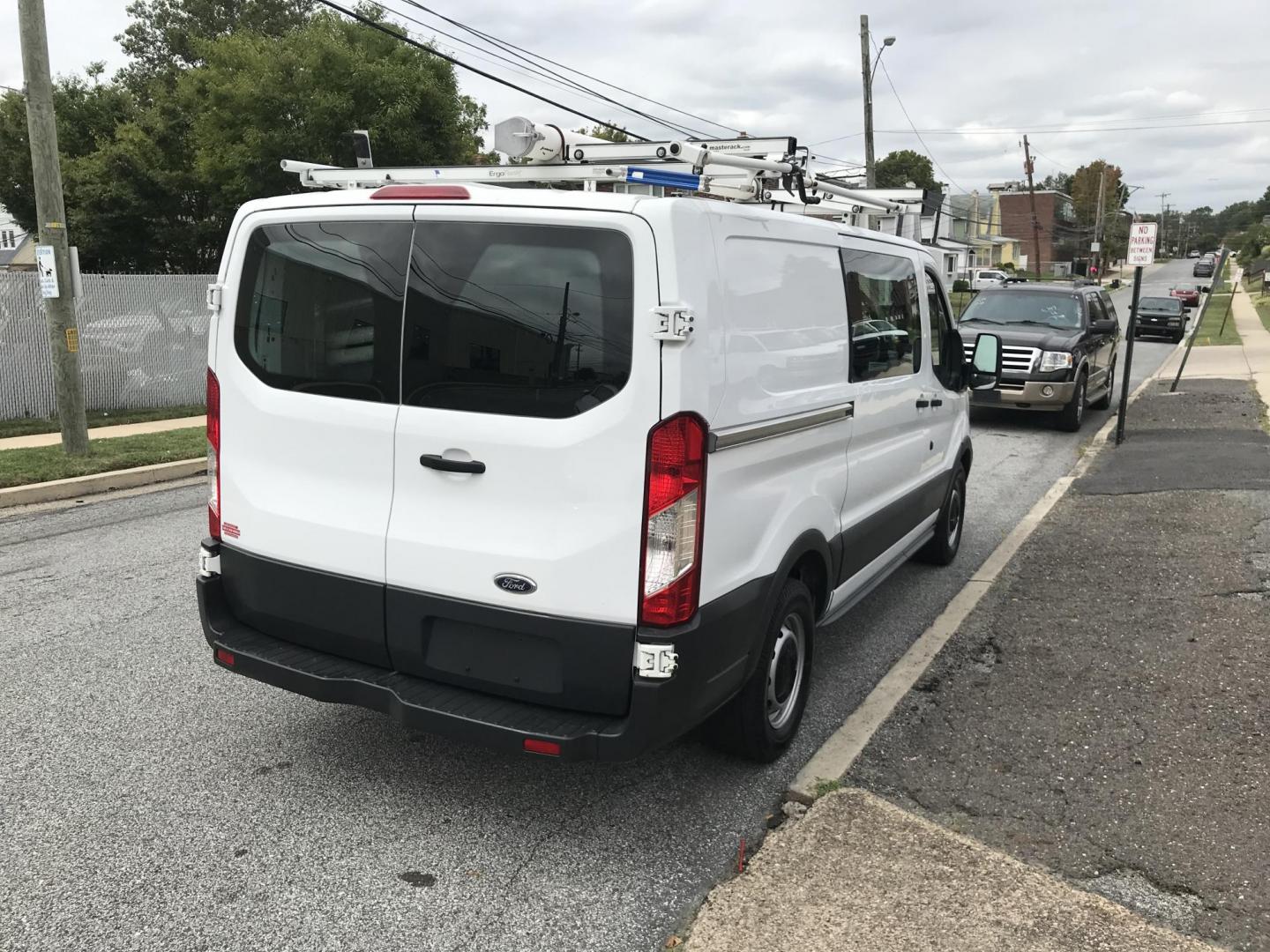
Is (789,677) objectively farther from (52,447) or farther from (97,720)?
(52,447)

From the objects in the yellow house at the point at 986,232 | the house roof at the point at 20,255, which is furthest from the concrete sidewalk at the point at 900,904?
the yellow house at the point at 986,232

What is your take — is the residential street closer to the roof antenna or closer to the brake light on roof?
the brake light on roof

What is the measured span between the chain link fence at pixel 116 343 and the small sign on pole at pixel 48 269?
2.47m

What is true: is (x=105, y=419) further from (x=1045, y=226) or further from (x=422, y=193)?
(x=1045, y=226)

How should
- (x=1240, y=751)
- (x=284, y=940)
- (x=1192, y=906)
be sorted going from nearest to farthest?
(x=284, y=940), (x=1192, y=906), (x=1240, y=751)

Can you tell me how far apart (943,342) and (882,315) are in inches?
56.4

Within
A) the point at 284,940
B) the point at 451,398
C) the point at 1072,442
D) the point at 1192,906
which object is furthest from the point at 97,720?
the point at 1072,442

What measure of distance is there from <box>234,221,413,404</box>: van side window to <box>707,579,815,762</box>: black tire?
1.63 meters

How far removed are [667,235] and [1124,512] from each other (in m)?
6.60

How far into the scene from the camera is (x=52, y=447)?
10.4 metres

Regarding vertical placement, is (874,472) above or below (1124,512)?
above

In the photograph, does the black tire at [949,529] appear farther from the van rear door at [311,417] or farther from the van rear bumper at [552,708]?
the van rear door at [311,417]

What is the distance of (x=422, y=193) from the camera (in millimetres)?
3189

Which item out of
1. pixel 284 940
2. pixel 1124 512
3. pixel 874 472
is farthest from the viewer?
pixel 1124 512
